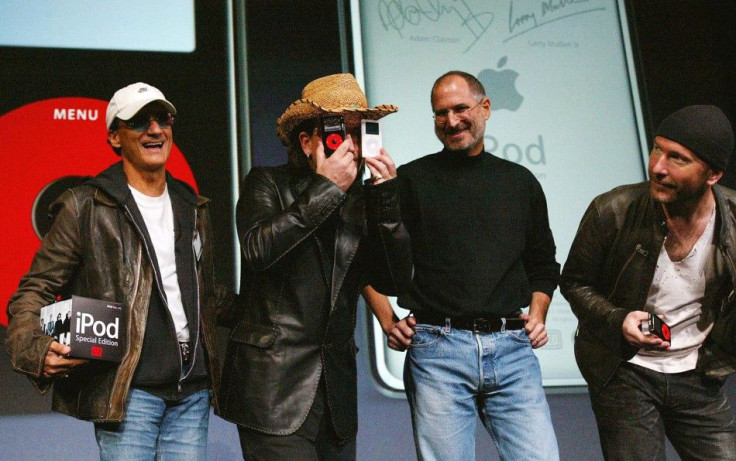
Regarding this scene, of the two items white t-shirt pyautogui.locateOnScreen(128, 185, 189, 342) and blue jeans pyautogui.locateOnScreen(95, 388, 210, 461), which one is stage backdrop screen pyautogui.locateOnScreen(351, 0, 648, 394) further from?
blue jeans pyautogui.locateOnScreen(95, 388, 210, 461)

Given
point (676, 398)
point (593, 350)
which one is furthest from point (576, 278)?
point (676, 398)

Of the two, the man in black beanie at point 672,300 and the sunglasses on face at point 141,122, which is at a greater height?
the sunglasses on face at point 141,122

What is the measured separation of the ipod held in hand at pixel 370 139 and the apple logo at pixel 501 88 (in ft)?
4.89

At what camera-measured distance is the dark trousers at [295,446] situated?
1.95 meters

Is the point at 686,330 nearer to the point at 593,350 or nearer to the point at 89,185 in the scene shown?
the point at 593,350

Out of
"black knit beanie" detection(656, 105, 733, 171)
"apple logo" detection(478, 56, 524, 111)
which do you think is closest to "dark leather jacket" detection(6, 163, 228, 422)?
"black knit beanie" detection(656, 105, 733, 171)

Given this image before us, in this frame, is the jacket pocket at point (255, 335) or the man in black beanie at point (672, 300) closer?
the jacket pocket at point (255, 335)

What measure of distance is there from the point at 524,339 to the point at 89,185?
124 centimetres

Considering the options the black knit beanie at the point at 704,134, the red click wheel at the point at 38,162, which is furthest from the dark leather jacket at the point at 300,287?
the red click wheel at the point at 38,162

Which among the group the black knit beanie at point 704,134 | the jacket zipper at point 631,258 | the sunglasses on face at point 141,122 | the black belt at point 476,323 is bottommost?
the black belt at point 476,323

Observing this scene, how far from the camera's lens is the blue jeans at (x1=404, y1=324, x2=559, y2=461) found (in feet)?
7.58

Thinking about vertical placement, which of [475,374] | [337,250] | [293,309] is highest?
[337,250]

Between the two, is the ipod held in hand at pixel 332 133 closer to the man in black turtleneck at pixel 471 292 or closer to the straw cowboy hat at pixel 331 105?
the straw cowboy hat at pixel 331 105

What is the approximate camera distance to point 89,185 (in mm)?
2119
